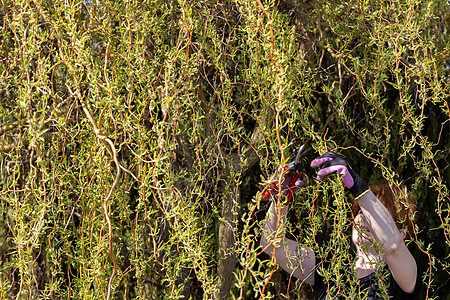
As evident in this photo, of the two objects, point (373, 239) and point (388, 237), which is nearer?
point (373, 239)

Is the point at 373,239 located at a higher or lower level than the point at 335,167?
lower

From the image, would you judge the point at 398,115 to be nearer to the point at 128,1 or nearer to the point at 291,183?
the point at 291,183

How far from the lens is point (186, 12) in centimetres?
161

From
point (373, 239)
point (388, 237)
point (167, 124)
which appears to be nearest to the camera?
point (167, 124)

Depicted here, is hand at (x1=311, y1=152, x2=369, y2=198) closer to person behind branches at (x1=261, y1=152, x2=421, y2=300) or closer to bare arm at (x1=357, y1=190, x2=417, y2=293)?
person behind branches at (x1=261, y1=152, x2=421, y2=300)

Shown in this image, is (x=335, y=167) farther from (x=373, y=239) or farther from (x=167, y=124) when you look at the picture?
(x=167, y=124)

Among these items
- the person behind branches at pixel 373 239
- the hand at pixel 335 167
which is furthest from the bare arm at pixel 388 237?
the hand at pixel 335 167

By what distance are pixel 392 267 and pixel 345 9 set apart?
1048 millimetres

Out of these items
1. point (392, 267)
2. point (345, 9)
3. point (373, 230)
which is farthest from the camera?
point (345, 9)

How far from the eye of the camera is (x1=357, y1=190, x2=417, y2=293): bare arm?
1783mm

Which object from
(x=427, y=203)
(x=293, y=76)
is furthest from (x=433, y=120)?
(x=293, y=76)

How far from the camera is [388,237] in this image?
182 centimetres

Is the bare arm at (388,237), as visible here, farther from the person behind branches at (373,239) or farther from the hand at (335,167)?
the hand at (335,167)

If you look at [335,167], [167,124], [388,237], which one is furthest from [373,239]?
[167,124]
